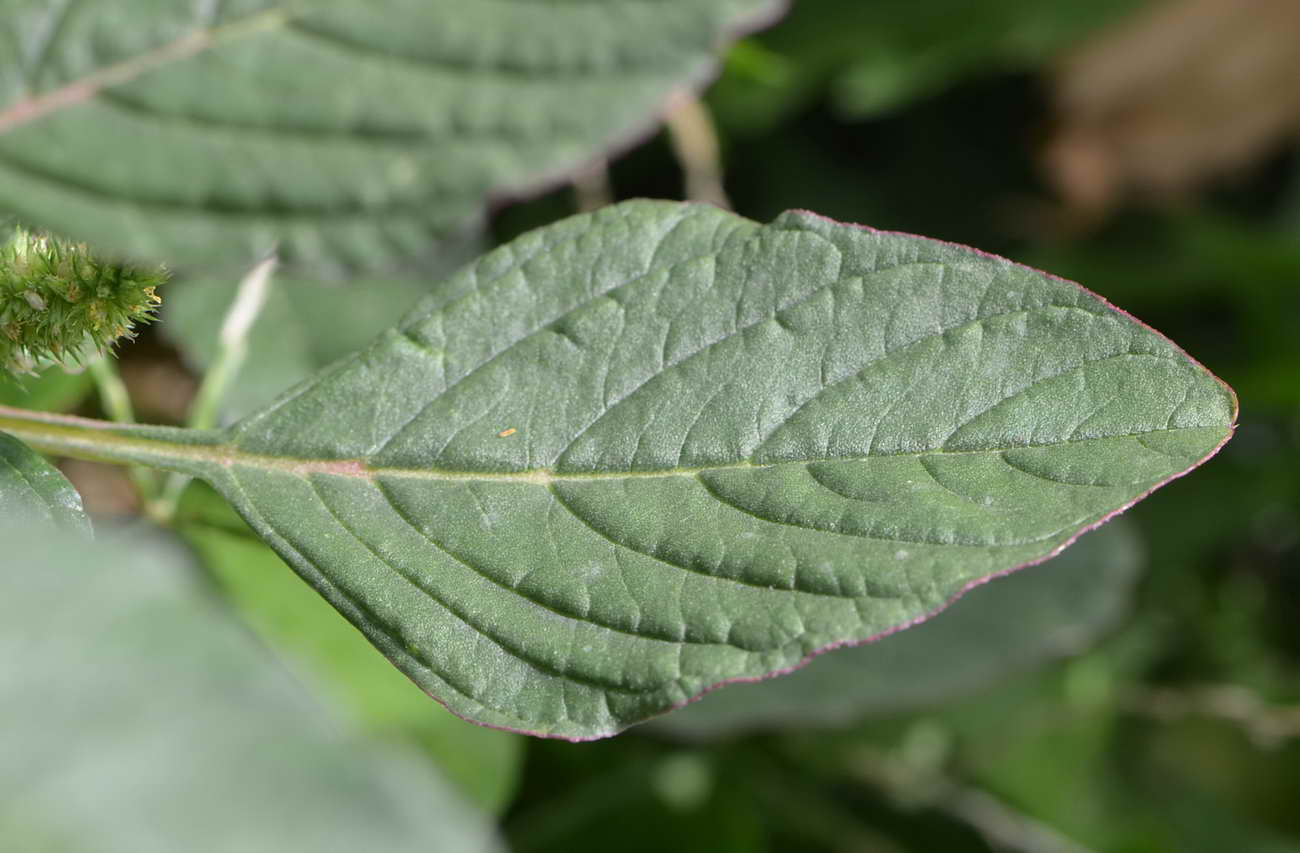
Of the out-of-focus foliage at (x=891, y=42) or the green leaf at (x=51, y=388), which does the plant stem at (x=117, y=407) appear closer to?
the green leaf at (x=51, y=388)

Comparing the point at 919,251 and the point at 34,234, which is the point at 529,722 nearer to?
the point at 919,251

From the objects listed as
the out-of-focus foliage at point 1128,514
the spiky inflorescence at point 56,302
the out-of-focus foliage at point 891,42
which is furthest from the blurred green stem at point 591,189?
the spiky inflorescence at point 56,302

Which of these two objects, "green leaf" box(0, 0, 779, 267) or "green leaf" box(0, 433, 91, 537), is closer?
"green leaf" box(0, 433, 91, 537)

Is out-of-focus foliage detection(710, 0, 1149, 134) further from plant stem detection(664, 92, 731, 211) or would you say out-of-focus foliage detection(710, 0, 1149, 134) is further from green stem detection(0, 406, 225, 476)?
green stem detection(0, 406, 225, 476)

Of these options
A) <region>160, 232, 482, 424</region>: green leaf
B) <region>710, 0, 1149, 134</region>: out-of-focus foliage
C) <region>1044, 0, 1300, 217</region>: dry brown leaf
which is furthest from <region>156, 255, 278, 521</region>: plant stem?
<region>1044, 0, 1300, 217</region>: dry brown leaf

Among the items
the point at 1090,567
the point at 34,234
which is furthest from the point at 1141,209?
the point at 34,234
